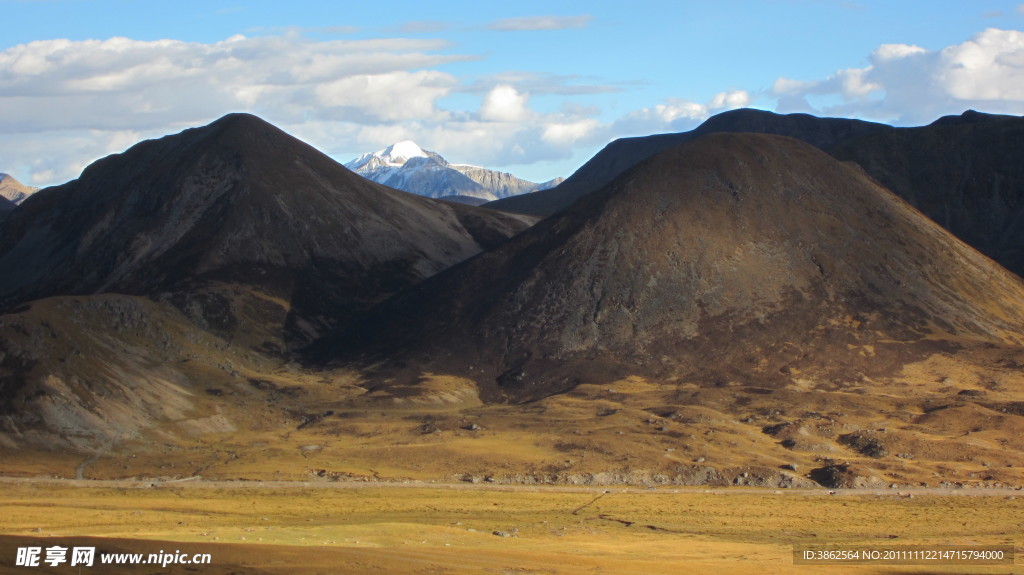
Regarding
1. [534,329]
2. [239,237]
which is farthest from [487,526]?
[239,237]

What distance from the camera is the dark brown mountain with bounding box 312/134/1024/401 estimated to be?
126812mm

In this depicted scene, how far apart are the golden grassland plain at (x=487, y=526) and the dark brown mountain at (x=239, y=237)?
64014 mm

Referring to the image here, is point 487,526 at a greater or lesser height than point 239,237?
lesser

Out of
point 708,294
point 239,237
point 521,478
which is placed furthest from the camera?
point 239,237

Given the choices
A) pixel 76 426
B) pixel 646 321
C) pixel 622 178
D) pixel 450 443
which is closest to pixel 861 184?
pixel 622 178

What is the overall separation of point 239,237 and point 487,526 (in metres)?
105

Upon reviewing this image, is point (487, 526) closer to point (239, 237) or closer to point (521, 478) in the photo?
point (521, 478)

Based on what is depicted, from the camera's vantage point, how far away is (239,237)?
161375 millimetres

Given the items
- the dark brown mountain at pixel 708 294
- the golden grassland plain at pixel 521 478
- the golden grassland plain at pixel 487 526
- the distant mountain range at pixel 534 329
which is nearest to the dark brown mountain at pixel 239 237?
the distant mountain range at pixel 534 329

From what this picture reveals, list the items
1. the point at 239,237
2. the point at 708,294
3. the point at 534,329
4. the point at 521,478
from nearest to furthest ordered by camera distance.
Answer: the point at 521,478 → the point at 534,329 → the point at 708,294 → the point at 239,237

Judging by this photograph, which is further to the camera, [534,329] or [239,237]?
[239,237]

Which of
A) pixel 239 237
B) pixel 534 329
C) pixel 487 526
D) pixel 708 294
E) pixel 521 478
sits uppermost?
pixel 239 237

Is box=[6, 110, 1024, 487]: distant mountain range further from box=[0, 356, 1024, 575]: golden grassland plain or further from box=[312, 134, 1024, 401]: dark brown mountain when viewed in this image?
box=[0, 356, 1024, 575]: golden grassland plain

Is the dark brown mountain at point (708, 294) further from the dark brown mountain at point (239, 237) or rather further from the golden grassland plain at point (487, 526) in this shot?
the golden grassland plain at point (487, 526)
